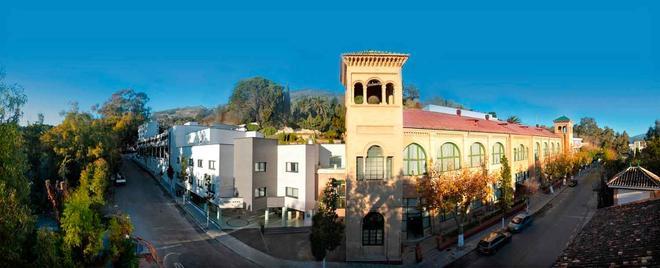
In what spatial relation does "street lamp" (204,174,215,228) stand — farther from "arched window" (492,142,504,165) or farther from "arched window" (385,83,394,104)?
"arched window" (492,142,504,165)

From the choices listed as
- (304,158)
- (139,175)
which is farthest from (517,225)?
(139,175)

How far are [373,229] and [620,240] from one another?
43.8ft

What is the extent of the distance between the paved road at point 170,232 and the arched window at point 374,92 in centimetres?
1345

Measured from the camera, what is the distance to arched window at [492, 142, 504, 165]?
125ft

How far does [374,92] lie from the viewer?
81.9 feet

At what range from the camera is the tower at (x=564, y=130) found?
66.0 meters

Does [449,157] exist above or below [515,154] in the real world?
below

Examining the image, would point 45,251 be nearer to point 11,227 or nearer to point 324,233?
point 11,227

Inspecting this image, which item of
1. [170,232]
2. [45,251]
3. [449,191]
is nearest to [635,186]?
[449,191]

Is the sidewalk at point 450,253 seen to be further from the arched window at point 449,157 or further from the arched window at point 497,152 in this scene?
the arched window at point 497,152

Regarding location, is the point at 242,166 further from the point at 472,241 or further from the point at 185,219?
the point at 472,241

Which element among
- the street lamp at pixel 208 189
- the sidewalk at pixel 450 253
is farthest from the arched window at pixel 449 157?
the street lamp at pixel 208 189

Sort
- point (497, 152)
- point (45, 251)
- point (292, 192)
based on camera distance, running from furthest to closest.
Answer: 1. point (497, 152)
2. point (292, 192)
3. point (45, 251)

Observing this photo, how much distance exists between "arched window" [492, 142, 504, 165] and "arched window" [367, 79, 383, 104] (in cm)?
1995
